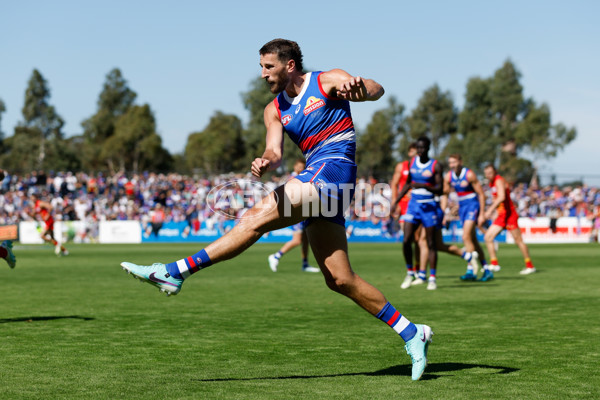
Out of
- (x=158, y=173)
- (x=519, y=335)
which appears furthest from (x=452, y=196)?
(x=519, y=335)

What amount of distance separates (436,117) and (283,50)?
297 ft

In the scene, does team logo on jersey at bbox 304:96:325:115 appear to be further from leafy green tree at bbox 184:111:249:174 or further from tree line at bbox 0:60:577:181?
leafy green tree at bbox 184:111:249:174

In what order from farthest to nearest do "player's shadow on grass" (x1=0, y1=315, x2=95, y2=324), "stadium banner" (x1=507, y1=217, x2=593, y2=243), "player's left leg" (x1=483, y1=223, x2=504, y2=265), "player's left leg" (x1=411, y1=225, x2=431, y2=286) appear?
"stadium banner" (x1=507, y1=217, x2=593, y2=243) → "player's left leg" (x1=483, y1=223, x2=504, y2=265) → "player's left leg" (x1=411, y1=225, x2=431, y2=286) → "player's shadow on grass" (x1=0, y1=315, x2=95, y2=324)

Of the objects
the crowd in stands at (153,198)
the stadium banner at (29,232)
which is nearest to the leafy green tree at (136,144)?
the crowd in stands at (153,198)

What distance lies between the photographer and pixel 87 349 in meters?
6.62

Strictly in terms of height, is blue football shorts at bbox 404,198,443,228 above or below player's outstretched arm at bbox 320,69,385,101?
below

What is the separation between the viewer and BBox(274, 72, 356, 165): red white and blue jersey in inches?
220

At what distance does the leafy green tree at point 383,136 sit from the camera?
9550 cm

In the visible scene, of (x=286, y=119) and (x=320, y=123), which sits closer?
(x=320, y=123)

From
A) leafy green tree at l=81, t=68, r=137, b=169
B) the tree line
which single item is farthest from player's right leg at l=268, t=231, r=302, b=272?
leafy green tree at l=81, t=68, r=137, b=169

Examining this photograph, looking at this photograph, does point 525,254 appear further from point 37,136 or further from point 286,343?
point 37,136

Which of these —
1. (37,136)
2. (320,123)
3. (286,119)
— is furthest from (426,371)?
(37,136)

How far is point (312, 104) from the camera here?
5.61 m

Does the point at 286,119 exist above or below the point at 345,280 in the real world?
above
